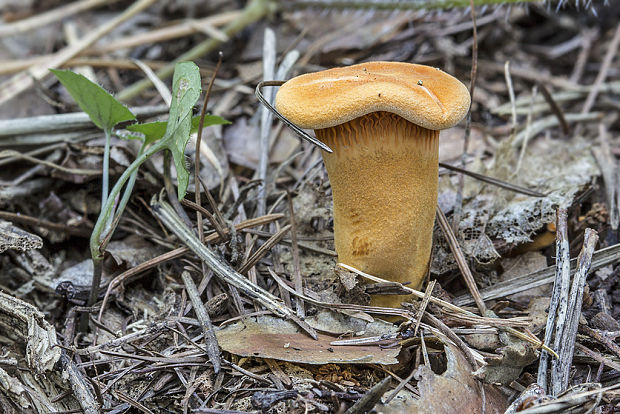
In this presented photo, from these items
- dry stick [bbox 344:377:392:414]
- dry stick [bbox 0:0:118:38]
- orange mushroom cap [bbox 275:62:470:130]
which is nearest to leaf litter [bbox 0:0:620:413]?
dry stick [bbox 344:377:392:414]

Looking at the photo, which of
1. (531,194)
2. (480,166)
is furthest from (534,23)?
(531,194)

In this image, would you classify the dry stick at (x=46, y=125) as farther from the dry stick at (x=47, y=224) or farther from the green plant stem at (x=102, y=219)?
the green plant stem at (x=102, y=219)

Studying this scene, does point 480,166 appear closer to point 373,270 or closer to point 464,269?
point 464,269

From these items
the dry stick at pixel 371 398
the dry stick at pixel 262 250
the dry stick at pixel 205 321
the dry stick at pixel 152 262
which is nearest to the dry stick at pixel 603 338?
the dry stick at pixel 371 398

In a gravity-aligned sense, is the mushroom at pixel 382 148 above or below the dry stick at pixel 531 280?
above

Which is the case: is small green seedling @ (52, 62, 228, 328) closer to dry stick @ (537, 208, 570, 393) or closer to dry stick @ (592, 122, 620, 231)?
dry stick @ (537, 208, 570, 393)

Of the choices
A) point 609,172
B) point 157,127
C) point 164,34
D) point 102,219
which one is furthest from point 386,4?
point 102,219
